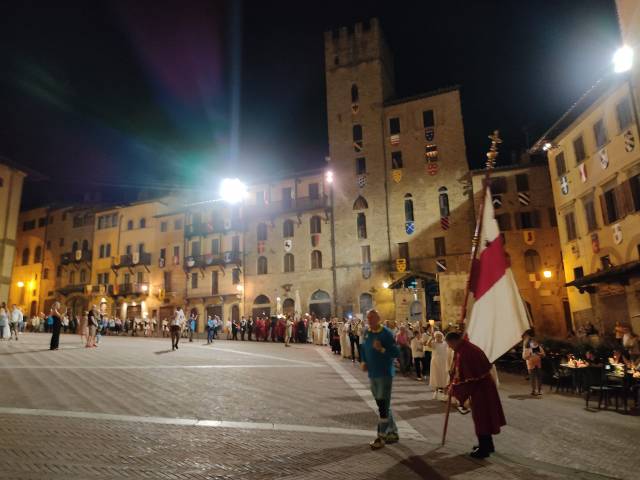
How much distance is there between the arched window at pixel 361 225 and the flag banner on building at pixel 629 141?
23.0 m

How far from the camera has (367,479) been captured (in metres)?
5.50

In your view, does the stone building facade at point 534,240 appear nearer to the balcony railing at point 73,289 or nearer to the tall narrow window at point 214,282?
the tall narrow window at point 214,282

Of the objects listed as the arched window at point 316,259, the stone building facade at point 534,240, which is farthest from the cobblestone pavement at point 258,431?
the arched window at point 316,259

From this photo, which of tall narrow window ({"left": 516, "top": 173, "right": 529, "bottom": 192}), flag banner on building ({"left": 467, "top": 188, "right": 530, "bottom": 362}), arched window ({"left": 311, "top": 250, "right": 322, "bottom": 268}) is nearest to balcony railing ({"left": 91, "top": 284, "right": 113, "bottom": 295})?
arched window ({"left": 311, "top": 250, "right": 322, "bottom": 268})

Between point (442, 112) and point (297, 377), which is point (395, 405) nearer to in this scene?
point (297, 377)

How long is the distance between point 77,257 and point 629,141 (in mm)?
54326

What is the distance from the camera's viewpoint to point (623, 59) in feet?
63.9

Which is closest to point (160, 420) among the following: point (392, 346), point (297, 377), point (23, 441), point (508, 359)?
point (23, 441)

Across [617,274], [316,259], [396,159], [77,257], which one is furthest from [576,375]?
[77,257]

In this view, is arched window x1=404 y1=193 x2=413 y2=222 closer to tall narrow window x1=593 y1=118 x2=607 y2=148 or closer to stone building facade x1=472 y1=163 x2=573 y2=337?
stone building facade x1=472 y1=163 x2=573 y2=337

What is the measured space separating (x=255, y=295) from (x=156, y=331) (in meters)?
9.61

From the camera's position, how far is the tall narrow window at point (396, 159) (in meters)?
42.2

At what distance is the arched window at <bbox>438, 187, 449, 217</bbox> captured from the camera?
40.0m

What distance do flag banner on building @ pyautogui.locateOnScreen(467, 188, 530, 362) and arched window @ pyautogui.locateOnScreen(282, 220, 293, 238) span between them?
3714 centimetres
